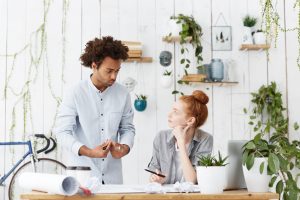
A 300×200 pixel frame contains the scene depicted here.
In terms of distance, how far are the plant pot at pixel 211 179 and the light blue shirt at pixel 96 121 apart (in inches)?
40.4

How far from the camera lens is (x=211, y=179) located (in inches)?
81.6

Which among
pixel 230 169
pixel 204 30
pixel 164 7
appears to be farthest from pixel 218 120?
pixel 230 169

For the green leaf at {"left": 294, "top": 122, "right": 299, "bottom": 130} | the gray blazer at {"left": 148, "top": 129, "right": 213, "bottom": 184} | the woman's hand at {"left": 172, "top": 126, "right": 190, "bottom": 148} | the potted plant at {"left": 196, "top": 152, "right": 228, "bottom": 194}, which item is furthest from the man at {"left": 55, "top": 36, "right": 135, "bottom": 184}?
the green leaf at {"left": 294, "top": 122, "right": 299, "bottom": 130}

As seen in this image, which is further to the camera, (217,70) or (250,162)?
(217,70)

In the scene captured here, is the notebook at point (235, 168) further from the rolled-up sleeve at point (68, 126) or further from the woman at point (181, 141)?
the rolled-up sleeve at point (68, 126)

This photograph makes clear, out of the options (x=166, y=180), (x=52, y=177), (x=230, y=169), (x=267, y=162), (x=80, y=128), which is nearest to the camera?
(x=52, y=177)

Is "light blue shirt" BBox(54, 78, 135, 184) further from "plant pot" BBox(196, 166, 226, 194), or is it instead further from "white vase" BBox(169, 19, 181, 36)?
"white vase" BBox(169, 19, 181, 36)

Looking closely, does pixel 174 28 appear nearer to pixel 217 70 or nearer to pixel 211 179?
pixel 217 70

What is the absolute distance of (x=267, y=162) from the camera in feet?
Answer: 7.11

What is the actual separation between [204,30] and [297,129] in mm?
1250

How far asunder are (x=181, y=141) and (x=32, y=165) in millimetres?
2052

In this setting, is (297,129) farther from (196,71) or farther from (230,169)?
(230,169)

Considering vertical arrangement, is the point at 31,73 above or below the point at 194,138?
above

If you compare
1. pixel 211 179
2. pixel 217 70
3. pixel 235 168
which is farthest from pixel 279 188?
pixel 217 70
